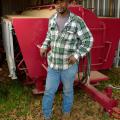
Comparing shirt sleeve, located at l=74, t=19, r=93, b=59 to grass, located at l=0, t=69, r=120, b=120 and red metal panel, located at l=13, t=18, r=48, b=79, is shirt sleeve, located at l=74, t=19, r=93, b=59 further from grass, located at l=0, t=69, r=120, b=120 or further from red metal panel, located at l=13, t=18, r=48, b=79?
grass, located at l=0, t=69, r=120, b=120

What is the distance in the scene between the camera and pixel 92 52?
5246 millimetres

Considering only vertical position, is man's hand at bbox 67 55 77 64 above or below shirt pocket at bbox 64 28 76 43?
below

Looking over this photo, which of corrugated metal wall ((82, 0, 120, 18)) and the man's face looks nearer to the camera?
the man's face

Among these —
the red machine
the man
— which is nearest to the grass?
the red machine

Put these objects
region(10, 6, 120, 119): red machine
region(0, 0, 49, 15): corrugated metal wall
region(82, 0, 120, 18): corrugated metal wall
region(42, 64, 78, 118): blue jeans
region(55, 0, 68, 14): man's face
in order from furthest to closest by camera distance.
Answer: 1. region(0, 0, 49, 15): corrugated metal wall
2. region(82, 0, 120, 18): corrugated metal wall
3. region(10, 6, 120, 119): red machine
4. region(42, 64, 78, 118): blue jeans
5. region(55, 0, 68, 14): man's face

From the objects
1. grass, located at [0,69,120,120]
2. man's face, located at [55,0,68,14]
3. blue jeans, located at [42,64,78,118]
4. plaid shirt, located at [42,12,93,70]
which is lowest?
grass, located at [0,69,120,120]

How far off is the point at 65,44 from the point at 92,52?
1279 mm

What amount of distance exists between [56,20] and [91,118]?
1610 millimetres

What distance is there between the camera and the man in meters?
4.04

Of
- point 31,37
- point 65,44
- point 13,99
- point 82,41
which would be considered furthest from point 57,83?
point 13,99

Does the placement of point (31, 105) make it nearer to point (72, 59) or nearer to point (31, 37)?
point (31, 37)

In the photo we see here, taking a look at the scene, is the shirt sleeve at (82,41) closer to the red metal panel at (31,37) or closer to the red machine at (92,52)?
the red machine at (92,52)

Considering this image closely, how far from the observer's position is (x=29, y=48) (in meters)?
4.91

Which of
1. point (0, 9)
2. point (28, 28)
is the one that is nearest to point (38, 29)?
point (28, 28)
